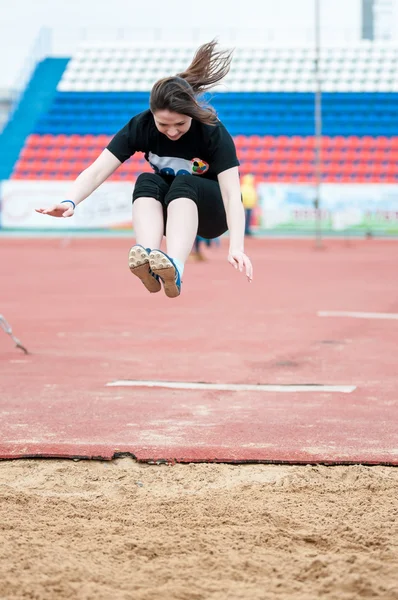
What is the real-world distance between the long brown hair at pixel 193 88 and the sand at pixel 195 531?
5.53 feet

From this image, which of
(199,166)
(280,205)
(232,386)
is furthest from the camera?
(280,205)

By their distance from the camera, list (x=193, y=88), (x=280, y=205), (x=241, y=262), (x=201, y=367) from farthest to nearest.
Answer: (x=280, y=205), (x=201, y=367), (x=193, y=88), (x=241, y=262)

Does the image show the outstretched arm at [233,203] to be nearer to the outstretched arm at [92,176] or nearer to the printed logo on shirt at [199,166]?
the printed logo on shirt at [199,166]

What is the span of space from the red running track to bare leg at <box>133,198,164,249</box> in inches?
41.5

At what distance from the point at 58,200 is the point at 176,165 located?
71.1 feet

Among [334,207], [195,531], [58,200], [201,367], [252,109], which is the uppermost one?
[195,531]

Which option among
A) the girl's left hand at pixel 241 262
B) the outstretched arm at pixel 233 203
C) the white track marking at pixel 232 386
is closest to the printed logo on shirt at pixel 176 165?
the outstretched arm at pixel 233 203

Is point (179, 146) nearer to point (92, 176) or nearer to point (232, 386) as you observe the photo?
point (92, 176)

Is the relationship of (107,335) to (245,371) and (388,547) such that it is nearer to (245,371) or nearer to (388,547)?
(245,371)

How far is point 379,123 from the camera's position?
1162 inches

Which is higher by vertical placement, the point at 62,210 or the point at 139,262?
the point at 62,210

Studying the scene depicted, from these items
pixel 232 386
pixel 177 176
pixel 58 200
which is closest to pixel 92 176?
pixel 177 176

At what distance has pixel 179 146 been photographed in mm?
4703

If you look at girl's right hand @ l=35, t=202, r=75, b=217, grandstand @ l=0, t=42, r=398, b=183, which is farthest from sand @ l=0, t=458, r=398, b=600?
grandstand @ l=0, t=42, r=398, b=183
